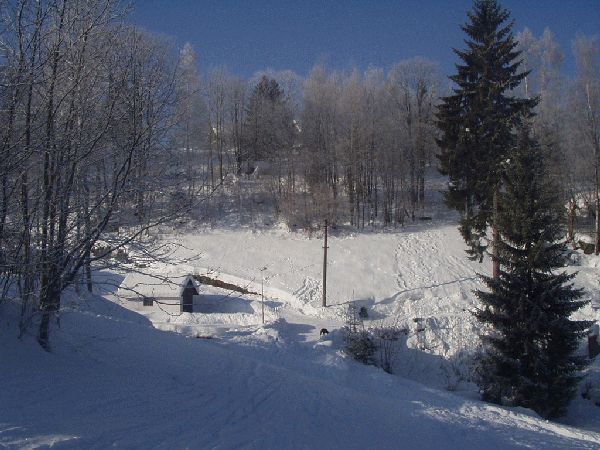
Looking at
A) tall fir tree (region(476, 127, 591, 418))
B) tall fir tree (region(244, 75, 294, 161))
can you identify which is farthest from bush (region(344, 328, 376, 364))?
tall fir tree (region(244, 75, 294, 161))

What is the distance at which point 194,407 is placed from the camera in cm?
629

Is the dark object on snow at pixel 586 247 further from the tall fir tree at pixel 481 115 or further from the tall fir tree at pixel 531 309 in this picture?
the tall fir tree at pixel 531 309

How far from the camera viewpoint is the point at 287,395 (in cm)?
795

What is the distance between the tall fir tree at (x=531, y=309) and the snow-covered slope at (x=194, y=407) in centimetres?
301

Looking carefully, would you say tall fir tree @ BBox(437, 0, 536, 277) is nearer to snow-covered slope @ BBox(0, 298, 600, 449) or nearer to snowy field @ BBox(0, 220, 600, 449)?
snowy field @ BBox(0, 220, 600, 449)

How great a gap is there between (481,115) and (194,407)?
2244 centimetres

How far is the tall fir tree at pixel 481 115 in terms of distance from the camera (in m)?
23.3

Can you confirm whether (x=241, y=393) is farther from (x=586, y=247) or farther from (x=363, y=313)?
(x=586, y=247)

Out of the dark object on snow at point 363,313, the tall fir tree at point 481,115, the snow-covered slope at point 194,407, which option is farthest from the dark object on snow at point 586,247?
the snow-covered slope at point 194,407

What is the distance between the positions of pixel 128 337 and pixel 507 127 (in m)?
20.9

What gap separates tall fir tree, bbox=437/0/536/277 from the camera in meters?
23.3

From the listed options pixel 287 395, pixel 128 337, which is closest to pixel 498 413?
pixel 287 395

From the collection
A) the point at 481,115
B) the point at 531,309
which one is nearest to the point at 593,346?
the point at 531,309

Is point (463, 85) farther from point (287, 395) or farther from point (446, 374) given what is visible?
point (287, 395)
